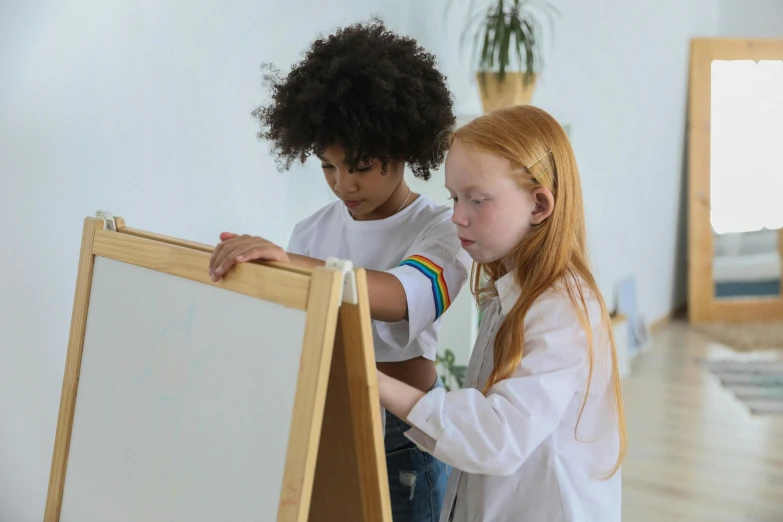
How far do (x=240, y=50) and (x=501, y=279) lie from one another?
41.7 inches

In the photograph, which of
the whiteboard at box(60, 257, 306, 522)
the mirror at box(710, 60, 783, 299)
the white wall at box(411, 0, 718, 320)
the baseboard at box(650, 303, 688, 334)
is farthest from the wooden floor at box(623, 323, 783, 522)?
the whiteboard at box(60, 257, 306, 522)

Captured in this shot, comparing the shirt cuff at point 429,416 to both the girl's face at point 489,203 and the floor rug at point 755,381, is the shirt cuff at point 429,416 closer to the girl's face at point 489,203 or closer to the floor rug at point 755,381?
the girl's face at point 489,203

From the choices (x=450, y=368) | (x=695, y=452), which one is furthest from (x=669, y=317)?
(x=450, y=368)

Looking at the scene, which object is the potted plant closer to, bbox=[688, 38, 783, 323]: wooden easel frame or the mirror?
bbox=[688, 38, 783, 323]: wooden easel frame

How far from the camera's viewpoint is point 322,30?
222 centimetres

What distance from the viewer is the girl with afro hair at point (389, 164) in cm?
124

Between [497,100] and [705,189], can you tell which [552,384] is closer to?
[497,100]

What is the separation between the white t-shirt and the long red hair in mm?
100

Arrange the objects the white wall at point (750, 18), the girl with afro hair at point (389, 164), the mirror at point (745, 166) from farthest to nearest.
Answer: the white wall at point (750, 18) < the mirror at point (745, 166) < the girl with afro hair at point (389, 164)

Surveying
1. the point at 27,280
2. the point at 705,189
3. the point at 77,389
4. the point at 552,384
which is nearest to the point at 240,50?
the point at 27,280

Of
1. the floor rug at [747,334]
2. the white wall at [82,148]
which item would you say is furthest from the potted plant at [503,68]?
the floor rug at [747,334]

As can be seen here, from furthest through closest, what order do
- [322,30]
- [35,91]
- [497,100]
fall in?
[497,100], [322,30], [35,91]

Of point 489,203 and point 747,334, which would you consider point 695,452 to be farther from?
point 489,203

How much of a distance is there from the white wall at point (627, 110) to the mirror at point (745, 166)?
0.24 meters
